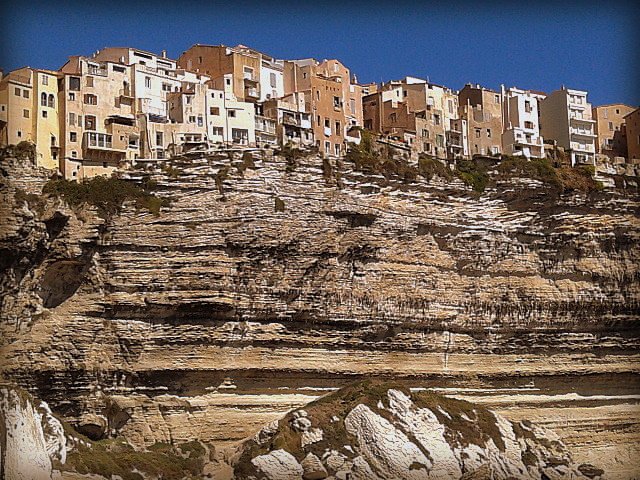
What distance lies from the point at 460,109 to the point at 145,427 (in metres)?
22.6

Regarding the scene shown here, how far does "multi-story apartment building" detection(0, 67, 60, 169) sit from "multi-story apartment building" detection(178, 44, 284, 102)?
23.2 ft

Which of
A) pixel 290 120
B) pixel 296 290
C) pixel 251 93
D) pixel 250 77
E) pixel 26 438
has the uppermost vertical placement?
pixel 250 77

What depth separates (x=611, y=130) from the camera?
152ft

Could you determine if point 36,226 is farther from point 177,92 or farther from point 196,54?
point 196,54

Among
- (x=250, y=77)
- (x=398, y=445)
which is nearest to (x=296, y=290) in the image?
(x=398, y=445)

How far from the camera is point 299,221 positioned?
2988 cm

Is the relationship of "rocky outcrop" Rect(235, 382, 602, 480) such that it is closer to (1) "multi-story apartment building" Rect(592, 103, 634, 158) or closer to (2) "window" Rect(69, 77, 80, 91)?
(2) "window" Rect(69, 77, 80, 91)

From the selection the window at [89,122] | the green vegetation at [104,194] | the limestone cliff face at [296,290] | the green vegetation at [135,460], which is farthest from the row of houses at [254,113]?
the green vegetation at [135,460]

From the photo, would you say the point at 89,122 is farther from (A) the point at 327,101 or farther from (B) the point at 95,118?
(A) the point at 327,101

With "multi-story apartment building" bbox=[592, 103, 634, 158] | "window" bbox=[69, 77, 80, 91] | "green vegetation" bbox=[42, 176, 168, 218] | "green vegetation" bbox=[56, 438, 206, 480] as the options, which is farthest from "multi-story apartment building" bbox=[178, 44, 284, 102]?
"multi-story apartment building" bbox=[592, 103, 634, 158]

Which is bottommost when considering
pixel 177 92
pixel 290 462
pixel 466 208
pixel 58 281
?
pixel 290 462

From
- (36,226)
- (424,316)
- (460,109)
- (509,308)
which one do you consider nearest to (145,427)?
(36,226)

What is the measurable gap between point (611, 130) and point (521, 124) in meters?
4.88

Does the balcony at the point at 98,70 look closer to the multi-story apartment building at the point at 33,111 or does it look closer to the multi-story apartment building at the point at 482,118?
the multi-story apartment building at the point at 33,111
